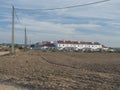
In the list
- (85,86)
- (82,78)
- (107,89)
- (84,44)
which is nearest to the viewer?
(107,89)

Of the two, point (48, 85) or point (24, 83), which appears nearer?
point (48, 85)

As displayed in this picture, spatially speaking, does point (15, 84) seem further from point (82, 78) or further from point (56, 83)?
point (82, 78)

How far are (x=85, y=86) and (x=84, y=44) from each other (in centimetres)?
14870

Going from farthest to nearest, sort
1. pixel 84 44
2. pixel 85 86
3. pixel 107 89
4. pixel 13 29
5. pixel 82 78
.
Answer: pixel 84 44, pixel 13 29, pixel 82 78, pixel 85 86, pixel 107 89

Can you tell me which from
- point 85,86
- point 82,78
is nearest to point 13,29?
point 82,78

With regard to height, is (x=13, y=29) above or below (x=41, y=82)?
above

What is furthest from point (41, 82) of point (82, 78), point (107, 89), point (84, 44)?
point (84, 44)

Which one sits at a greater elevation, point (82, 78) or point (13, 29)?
point (13, 29)

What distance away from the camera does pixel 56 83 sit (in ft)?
51.8

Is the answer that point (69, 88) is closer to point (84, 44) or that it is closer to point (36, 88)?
point (36, 88)

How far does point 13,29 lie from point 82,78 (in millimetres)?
28896

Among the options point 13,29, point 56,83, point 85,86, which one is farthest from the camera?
point 13,29

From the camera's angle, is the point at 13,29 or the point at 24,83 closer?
the point at 24,83

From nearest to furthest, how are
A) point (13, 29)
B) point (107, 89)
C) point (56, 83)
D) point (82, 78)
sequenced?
point (107, 89), point (56, 83), point (82, 78), point (13, 29)
